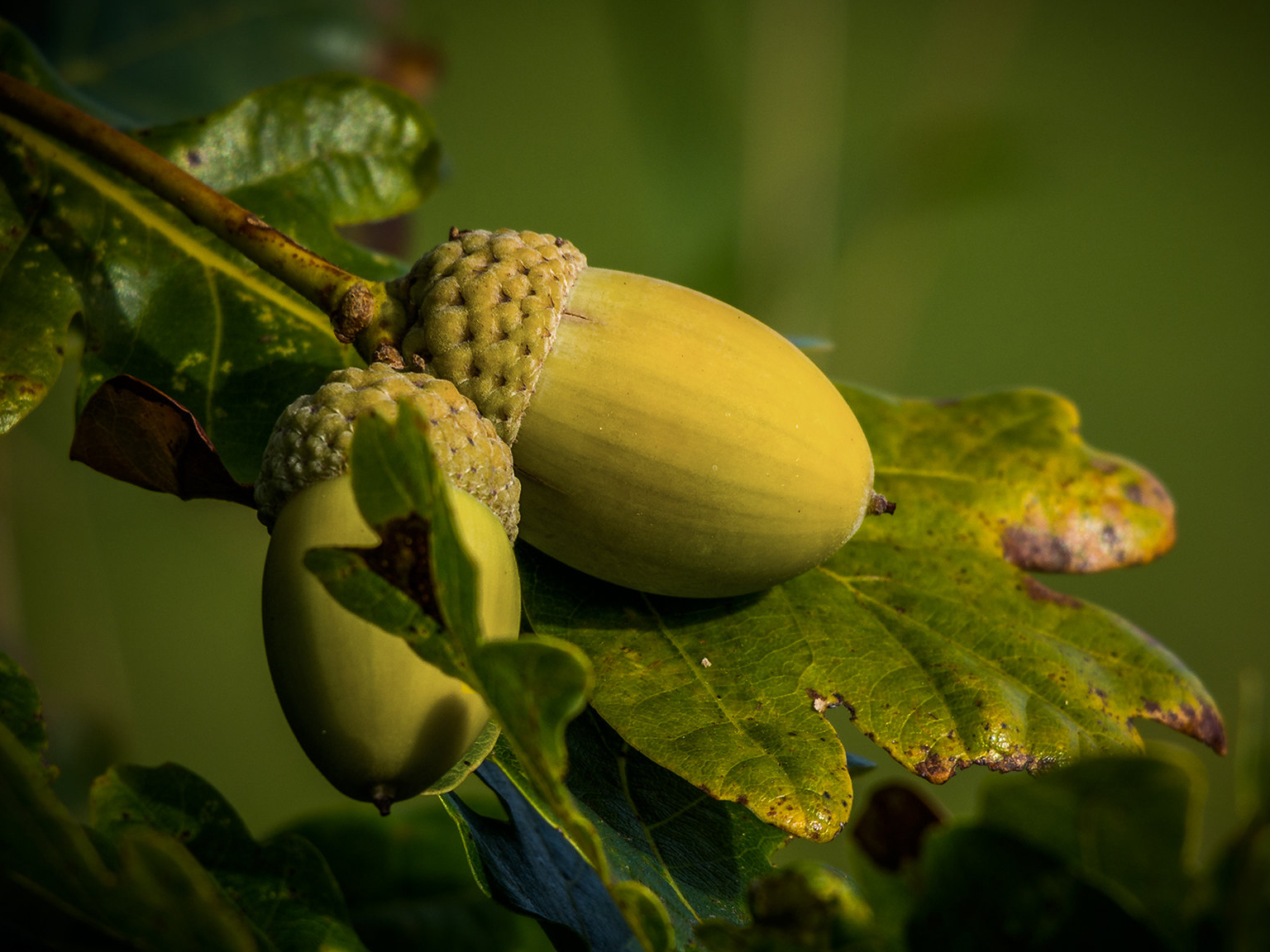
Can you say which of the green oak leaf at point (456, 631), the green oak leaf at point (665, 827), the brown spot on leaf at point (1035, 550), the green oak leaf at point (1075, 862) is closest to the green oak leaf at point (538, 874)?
the green oak leaf at point (665, 827)

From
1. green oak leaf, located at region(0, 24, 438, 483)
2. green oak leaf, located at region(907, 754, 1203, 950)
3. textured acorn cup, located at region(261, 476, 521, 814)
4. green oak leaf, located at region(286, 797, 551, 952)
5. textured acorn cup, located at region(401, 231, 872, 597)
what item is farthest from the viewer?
green oak leaf, located at region(286, 797, 551, 952)

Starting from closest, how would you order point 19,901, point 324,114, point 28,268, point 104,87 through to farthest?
point 19,901
point 28,268
point 324,114
point 104,87

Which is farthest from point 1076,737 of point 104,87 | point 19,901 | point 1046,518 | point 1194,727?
point 104,87

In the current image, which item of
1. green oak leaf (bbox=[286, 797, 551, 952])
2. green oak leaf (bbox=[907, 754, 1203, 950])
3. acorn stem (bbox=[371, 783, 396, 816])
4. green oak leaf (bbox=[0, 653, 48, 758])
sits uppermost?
green oak leaf (bbox=[907, 754, 1203, 950])

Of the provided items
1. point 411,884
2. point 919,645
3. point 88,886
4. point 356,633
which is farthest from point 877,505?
point 411,884

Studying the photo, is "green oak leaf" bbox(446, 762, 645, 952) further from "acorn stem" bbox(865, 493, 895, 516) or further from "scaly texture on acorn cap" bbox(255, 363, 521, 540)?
"acorn stem" bbox(865, 493, 895, 516)

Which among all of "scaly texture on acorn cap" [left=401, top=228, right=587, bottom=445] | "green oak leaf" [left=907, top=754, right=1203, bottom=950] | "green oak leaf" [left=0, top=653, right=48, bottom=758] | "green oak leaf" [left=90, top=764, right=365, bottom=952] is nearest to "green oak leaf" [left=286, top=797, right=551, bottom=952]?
"green oak leaf" [left=90, top=764, right=365, bottom=952]

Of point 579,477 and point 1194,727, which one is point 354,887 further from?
point 1194,727
